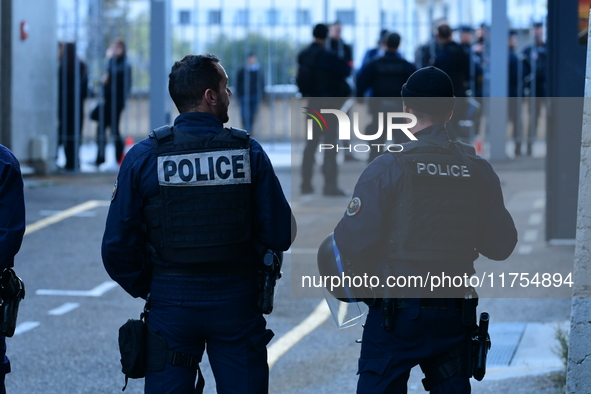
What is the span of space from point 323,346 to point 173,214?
294cm

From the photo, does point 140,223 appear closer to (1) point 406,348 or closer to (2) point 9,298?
(2) point 9,298

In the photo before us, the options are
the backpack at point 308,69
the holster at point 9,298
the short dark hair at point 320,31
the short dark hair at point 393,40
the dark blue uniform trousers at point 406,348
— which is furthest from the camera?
the backpack at point 308,69

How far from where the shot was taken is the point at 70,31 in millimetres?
14461

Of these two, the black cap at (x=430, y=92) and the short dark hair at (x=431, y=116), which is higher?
the black cap at (x=430, y=92)

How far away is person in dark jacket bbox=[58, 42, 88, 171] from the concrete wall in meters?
0.24

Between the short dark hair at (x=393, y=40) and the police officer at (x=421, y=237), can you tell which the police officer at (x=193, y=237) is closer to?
the police officer at (x=421, y=237)

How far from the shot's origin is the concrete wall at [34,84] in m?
12.7

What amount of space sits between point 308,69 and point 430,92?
7969 mm

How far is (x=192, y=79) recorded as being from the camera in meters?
3.46

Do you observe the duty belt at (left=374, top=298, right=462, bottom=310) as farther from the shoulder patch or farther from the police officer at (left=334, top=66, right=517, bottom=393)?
the shoulder patch

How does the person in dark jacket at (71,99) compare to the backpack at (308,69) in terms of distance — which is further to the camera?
the person in dark jacket at (71,99)

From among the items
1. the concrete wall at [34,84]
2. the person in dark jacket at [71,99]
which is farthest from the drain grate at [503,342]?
the person in dark jacket at [71,99]

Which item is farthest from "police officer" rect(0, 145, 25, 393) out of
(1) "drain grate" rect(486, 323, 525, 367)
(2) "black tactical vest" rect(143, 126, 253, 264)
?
(1) "drain grate" rect(486, 323, 525, 367)

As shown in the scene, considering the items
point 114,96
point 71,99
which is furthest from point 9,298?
point 71,99
